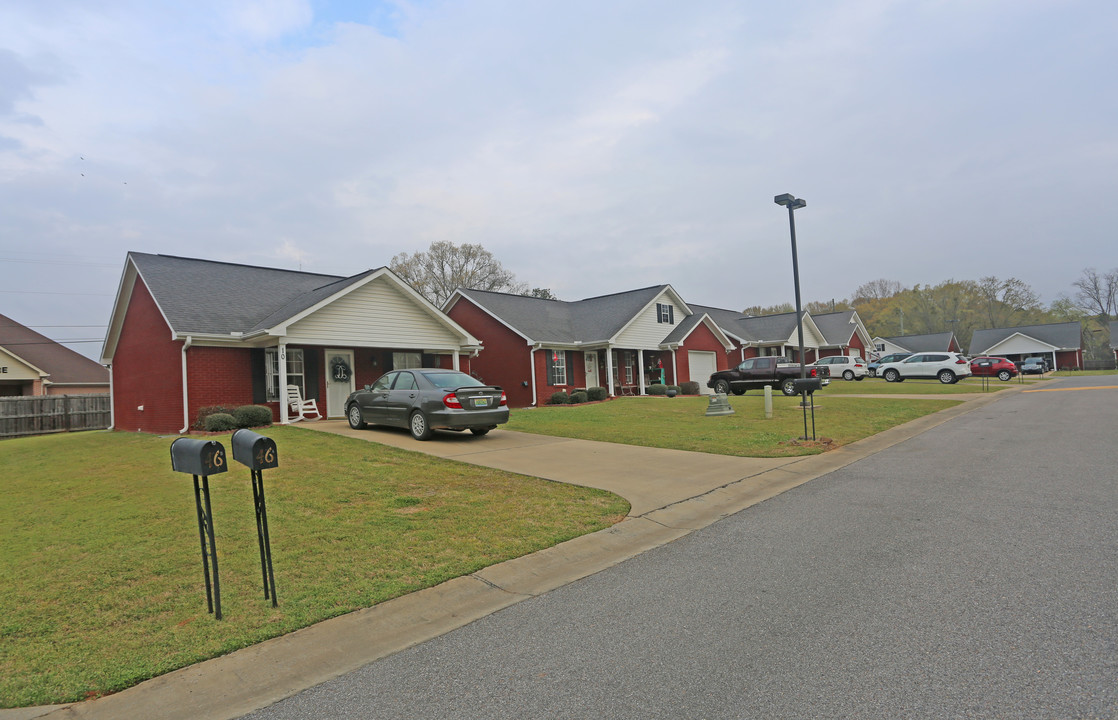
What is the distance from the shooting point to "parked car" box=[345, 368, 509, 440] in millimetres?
12227

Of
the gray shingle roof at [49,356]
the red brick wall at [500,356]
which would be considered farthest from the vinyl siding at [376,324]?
the gray shingle roof at [49,356]

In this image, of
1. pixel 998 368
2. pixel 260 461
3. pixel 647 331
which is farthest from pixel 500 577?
pixel 998 368

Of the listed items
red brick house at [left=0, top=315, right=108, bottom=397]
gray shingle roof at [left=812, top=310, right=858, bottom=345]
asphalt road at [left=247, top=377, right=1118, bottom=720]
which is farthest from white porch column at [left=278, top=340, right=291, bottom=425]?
gray shingle roof at [left=812, top=310, right=858, bottom=345]

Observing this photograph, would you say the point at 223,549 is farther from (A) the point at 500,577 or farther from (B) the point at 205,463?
(A) the point at 500,577

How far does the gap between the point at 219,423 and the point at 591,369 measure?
17.8 m

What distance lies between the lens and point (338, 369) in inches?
759

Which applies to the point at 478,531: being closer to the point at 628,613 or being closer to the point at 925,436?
the point at 628,613

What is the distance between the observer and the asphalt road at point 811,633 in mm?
2939

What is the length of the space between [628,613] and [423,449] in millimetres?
7782

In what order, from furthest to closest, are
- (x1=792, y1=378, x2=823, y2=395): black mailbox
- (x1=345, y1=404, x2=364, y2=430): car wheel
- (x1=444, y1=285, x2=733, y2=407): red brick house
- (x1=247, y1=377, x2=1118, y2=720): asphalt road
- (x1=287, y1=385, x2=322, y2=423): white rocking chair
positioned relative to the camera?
(x1=444, y1=285, x2=733, y2=407): red brick house, (x1=287, y1=385, x2=322, y2=423): white rocking chair, (x1=345, y1=404, x2=364, y2=430): car wheel, (x1=792, y1=378, x2=823, y2=395): black mailbox, (x1=247, y1=377, x2=1118, y2=720): asphalt road

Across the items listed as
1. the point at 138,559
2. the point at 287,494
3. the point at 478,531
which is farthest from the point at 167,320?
the point at 478,531

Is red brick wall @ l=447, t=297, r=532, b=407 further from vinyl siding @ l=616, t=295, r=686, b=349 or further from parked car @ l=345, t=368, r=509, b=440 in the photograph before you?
parked car @ l=345, t=368, r=509, b=440

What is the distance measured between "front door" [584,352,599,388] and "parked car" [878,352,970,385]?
18.1 m

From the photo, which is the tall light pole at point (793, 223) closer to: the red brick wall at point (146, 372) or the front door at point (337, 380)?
the front door at point (337, 380)
